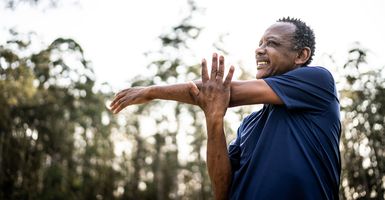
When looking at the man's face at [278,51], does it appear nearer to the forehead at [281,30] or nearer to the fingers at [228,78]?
the forehead at [281,30]

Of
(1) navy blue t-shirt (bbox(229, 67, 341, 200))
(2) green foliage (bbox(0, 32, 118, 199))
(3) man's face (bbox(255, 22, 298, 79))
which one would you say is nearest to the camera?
(1) navy blue t-shirt (bbox(229, 67, 341, 200))

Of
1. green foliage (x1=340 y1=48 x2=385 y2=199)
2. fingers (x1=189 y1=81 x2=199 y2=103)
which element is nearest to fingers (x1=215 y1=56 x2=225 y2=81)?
fingers (x1=189 y1=81 x2=199 y2=103)

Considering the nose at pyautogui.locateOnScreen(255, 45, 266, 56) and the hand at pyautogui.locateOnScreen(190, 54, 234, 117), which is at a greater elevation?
the nose at pyautogui.locateOnScreen(255, 45, 266, 56)

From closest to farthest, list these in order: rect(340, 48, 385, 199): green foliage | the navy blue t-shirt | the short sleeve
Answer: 1. the navy blue t-shirt
2. the short sleeve
3. rect(340, 48, 385, 199): green foliage

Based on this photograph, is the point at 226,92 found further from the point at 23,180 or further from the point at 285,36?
the point at 23,180

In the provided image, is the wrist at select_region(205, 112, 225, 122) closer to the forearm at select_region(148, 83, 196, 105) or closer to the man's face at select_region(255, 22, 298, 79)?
the forearm at select_region(148, 83, 196, 105)

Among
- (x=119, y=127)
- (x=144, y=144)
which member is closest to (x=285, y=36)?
(x=119, y=127)

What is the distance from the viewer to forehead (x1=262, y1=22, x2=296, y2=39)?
2268 millimetres

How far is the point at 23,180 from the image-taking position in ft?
48.3

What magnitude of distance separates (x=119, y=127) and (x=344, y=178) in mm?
18946

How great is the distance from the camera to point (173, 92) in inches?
83.7

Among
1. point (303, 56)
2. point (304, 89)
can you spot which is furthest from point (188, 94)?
point (303, 56)

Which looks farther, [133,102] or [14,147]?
[14,147]

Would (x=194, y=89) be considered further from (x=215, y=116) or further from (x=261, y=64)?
(x=261, y=64)
